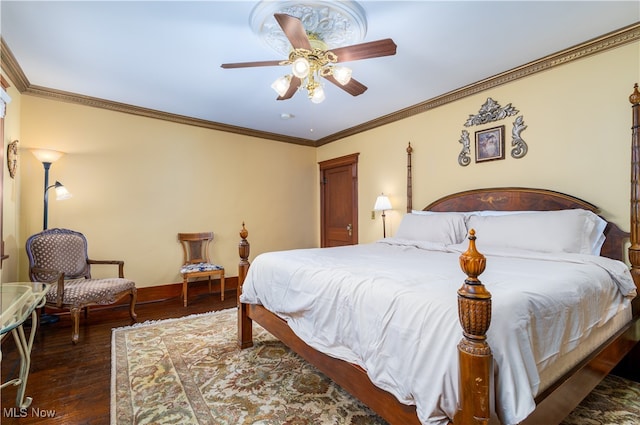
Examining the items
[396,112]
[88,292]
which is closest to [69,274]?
[88,292]

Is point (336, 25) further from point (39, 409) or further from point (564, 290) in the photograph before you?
point (39, 409)

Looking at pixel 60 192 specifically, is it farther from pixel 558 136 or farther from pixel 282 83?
pixel 558 136

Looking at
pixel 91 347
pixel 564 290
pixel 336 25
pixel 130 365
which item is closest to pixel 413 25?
pixel 336 25

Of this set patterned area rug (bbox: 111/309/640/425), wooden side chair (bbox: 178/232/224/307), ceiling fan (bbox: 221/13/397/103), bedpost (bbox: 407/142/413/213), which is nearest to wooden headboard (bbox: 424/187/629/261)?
bedpost (bbox: 407/142/413/213)

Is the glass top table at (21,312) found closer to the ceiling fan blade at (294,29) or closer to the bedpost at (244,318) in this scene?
the bedpost at (244,318)

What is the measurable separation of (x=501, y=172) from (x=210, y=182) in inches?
147

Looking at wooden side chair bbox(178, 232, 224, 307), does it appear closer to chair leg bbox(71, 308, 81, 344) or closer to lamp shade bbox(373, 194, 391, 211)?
chair leg bbox(71, 308, 81, 344)

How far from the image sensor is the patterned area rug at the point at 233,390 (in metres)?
1.71

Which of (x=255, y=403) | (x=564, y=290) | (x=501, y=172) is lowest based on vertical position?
(x=255, y=403)

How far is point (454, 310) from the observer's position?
112 centimetres

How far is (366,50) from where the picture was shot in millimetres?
1961

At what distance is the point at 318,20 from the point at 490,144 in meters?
2.19

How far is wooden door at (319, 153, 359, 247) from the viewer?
488 cm

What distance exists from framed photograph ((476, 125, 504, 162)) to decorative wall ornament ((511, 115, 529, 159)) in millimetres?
100
